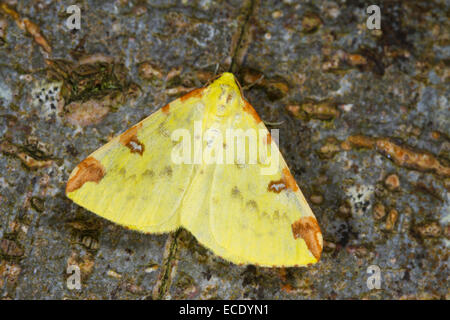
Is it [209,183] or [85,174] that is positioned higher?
[85,174]

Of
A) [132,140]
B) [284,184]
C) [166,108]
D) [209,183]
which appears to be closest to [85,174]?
[132,140]

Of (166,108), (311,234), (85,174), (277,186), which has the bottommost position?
(311,234)

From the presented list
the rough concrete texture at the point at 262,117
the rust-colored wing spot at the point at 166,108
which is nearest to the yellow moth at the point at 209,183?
the rust-colored wing spot at the point at 166,108

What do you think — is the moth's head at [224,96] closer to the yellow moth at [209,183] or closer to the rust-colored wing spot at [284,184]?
the yellow moth at [209,183]

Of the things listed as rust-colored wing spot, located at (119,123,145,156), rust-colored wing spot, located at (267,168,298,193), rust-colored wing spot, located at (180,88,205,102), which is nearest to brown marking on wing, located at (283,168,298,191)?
rust-colored wing spot, located at (267,168,298,193)

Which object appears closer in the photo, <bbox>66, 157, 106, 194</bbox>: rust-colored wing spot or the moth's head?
<bbox>66, 157, 106, 194</bbox>: rust-colored wing spot

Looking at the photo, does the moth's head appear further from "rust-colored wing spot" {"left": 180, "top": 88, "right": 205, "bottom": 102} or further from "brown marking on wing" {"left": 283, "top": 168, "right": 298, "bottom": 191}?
"brown marking on wing" {"left": 283, "top": 168, "right": 298, "bottom": 191}

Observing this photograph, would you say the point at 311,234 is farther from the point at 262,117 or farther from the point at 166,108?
the point at 166,108
